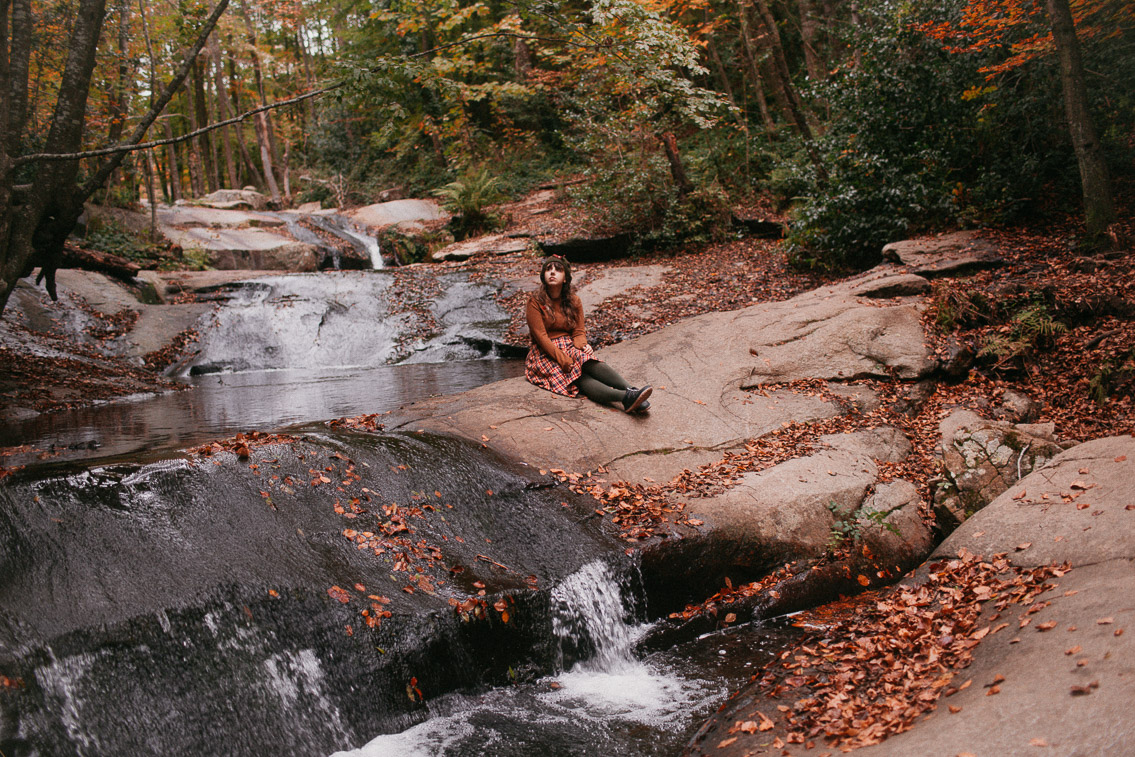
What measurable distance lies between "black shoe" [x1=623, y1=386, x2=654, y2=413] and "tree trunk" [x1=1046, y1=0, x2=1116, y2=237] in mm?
7503

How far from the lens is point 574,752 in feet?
12.8

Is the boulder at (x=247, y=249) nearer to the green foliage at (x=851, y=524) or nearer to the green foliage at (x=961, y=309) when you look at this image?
the green foliage at (x=961, y=309)

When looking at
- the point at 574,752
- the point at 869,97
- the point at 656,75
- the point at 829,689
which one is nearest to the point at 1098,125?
the point at 869,97

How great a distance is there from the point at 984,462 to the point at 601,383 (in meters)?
3.70

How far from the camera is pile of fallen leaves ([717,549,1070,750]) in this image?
3.40 m

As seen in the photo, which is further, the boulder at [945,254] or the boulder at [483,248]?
the boulder at [483,248]

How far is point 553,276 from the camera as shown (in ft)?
23.2

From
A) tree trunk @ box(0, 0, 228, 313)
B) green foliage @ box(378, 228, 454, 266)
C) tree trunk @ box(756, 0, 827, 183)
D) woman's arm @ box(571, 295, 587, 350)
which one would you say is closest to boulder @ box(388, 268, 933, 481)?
woman's arm @ box(571, 295, 587, 350)

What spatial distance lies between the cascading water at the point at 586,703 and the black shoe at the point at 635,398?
202 centimetres

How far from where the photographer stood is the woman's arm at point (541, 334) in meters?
7.07

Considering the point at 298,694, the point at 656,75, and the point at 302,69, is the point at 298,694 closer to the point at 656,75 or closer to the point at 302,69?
the point at 656,75

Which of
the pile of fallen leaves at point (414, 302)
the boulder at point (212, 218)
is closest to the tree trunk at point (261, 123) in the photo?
the boulder at point (212, 218)

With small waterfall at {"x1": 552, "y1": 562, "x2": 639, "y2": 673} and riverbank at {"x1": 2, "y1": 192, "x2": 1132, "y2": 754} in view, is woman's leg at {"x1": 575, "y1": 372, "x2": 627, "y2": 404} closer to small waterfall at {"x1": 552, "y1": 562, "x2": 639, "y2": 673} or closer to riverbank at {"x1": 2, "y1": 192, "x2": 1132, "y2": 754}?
riverbank at {"x1": 2, "y1": 192, "x2": 1132, "y2": 754}

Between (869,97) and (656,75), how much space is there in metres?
5.53
